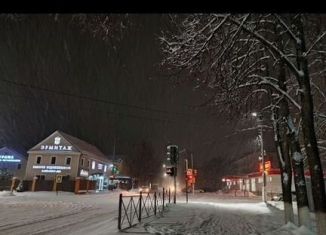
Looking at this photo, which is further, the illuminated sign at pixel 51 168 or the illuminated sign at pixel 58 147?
the illuminated sign at pixel 58 147

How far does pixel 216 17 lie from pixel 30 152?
191 ft

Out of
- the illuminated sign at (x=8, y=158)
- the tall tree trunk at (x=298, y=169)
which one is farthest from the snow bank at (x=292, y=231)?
the illuminated sign at (x=8, y=158)

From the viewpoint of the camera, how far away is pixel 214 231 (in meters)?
12.8

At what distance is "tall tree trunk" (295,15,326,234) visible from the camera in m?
8.37

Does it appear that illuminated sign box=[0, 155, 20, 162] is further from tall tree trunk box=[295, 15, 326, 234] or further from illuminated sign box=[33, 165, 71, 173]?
tall tree trunk box=[295, 15, 326, 234]

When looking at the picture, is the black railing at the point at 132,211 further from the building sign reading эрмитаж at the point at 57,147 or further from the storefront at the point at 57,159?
the building sign reading эрмитаж at the point at 57,147

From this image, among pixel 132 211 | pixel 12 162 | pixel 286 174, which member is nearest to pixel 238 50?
→ pixel 286 174

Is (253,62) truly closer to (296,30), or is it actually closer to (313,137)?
(296,30)

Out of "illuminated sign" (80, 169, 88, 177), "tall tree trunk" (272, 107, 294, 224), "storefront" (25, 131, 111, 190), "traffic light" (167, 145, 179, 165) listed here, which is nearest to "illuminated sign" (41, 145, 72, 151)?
"storefront" (25, 131, 111, 190)

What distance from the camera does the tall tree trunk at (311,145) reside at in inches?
329

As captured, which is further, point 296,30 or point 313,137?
point 296,30

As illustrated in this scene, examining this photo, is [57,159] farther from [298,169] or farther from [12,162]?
[298,169]

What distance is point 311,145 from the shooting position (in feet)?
28.4
